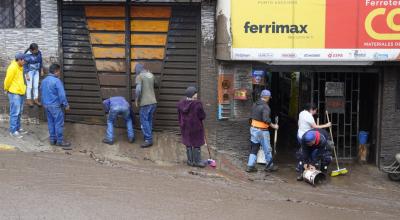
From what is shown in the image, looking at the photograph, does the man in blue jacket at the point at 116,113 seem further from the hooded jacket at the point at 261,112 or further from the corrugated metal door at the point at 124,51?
the hooded jacket at the point at 261,112

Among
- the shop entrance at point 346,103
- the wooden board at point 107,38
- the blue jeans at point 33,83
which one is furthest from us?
the shop entrance at point 346,103

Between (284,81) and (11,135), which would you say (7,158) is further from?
(284,81)

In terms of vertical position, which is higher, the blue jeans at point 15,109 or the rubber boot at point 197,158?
the blue jeans at point 15,109

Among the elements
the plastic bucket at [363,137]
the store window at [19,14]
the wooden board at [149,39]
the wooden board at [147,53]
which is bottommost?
the plastic bucket at [363,137]

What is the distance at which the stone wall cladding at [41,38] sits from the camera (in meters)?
11.4

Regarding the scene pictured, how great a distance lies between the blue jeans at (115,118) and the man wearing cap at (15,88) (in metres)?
1.70

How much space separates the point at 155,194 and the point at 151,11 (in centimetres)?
453

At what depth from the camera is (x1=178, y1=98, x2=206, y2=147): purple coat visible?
10.0 metres

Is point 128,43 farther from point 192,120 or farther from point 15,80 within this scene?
point 192,120

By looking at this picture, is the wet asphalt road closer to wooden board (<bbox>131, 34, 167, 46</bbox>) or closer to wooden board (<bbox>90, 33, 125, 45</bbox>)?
wooden board (<bbox>90, 33, 125, 45</bbox>)

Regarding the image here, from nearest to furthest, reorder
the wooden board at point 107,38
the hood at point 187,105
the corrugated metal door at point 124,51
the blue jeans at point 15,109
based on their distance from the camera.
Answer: the hood at point 187,105, the blue jeans at point 15,109, the corrugated metal door at point 124,51, the wooden board at point 107,38

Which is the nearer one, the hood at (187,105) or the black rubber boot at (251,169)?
the hood at (187,105)

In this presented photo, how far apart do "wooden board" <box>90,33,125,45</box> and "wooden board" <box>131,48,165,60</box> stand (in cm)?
34

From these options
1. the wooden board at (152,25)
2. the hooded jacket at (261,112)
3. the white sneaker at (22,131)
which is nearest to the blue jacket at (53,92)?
the white sneaker at (22,131)
